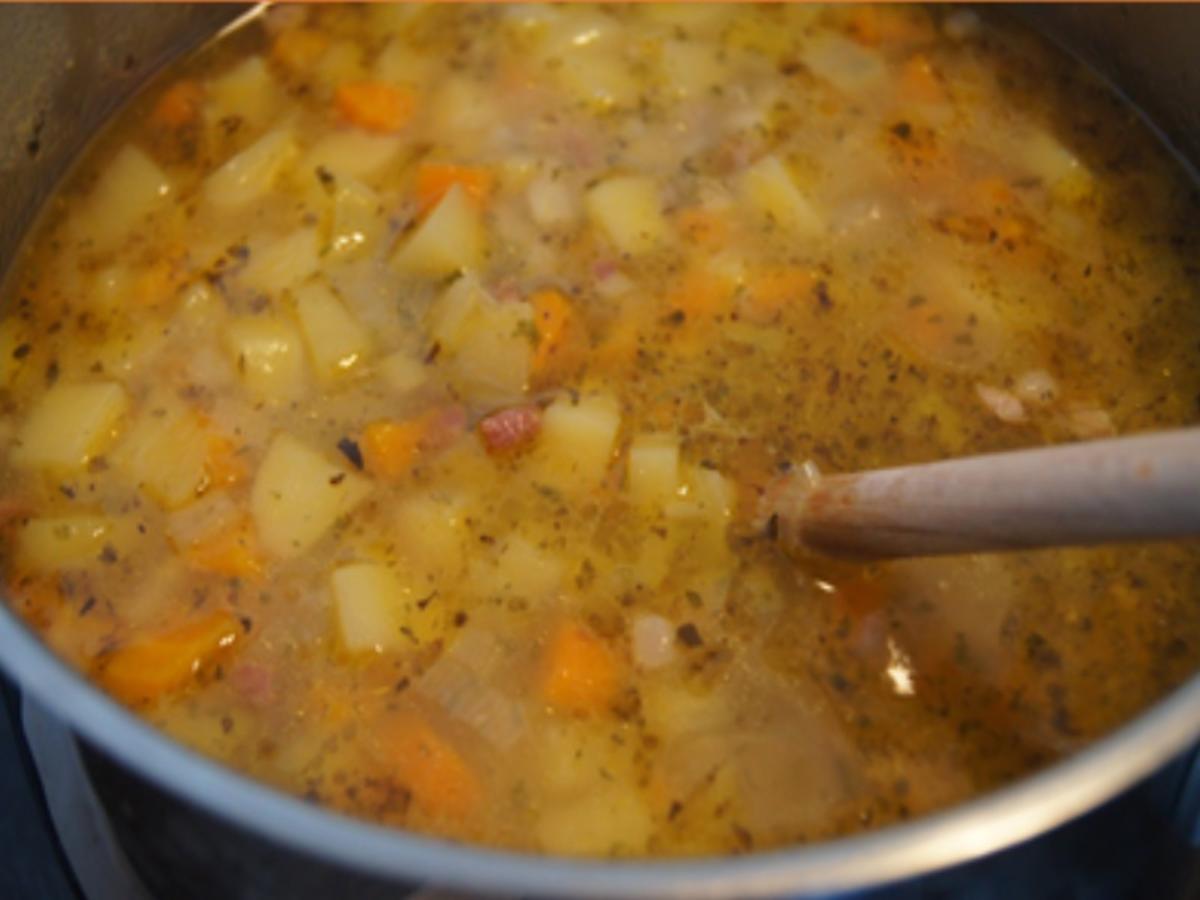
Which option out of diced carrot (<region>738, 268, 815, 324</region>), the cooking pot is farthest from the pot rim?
diced carrot (<region>738, 268, 815, 324</region>)

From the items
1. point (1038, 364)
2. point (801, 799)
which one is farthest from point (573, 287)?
point (801, 799)

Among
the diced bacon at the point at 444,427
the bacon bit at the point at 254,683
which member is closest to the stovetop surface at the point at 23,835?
the bacon bit at the point at 254,683

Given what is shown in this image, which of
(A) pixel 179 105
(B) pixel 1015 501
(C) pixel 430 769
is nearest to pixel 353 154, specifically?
(A) pixel 179 105

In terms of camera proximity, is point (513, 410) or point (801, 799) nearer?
point (801, 799)

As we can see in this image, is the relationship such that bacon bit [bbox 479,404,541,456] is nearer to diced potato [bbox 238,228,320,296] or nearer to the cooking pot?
diced potato [bbox 238,228,320,296]

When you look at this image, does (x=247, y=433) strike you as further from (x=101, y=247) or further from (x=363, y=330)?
(x=101, y=247)

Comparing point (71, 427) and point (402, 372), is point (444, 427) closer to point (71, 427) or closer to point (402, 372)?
point (402, 372)
